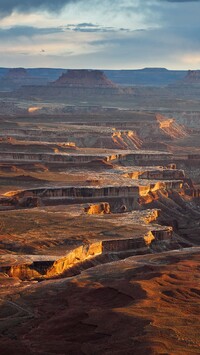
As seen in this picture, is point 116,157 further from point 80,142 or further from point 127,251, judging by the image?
point 127,251

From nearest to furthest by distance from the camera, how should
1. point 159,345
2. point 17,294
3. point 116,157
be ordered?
point 159,345
point 17,294
point 116,157

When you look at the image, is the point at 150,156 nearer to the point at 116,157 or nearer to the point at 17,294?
the point at 116,157

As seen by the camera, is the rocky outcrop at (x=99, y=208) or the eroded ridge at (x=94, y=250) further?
the rocky outcrop at (x=99, y=208)

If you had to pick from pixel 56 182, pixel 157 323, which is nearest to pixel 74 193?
pixel 56 182

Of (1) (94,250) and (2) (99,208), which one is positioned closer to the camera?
(1) (94,250)

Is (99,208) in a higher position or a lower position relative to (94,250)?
higher

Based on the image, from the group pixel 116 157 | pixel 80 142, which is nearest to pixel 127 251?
pixel 116 157

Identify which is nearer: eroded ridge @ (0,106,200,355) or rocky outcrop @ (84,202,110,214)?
eroded ridge @ (0,106,200,355)

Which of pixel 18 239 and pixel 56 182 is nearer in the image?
pixel 18 239

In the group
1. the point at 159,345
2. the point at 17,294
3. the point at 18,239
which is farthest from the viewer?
the point at 18,239
